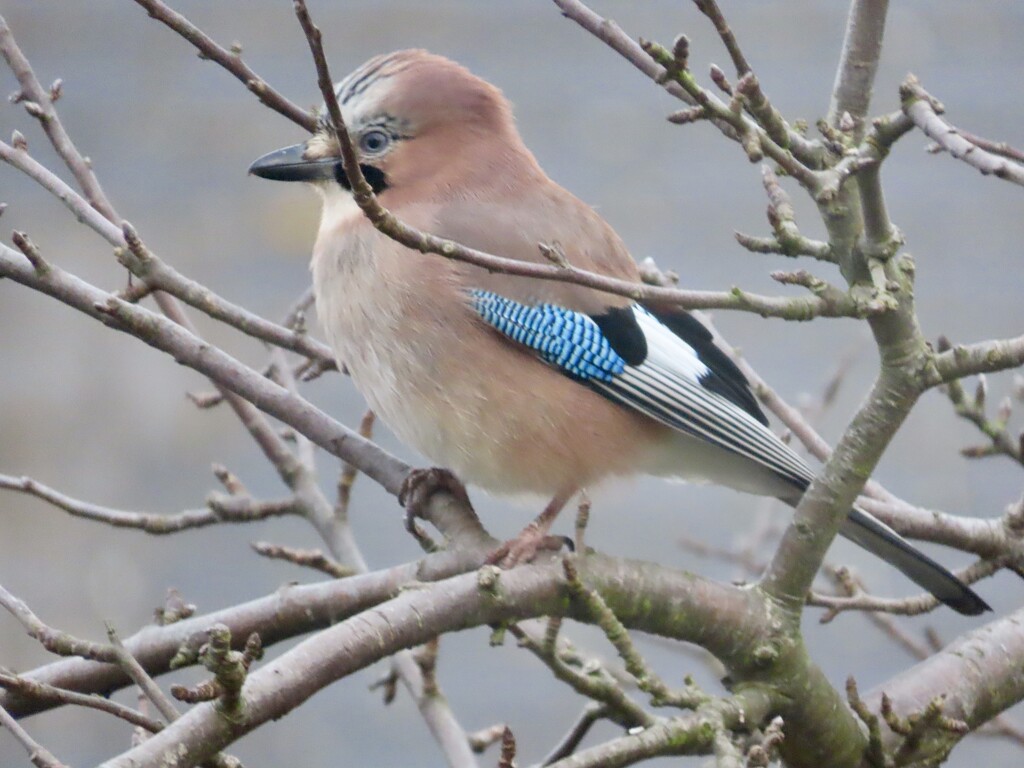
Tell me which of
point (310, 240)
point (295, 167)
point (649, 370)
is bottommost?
point (649, 370)

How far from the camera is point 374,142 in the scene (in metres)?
2.71

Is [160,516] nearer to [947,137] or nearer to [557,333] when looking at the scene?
[557,333]

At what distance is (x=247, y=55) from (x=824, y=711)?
124 inches

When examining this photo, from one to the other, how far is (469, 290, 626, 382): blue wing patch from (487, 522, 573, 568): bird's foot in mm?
314

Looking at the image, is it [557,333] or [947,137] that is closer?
[947,137]

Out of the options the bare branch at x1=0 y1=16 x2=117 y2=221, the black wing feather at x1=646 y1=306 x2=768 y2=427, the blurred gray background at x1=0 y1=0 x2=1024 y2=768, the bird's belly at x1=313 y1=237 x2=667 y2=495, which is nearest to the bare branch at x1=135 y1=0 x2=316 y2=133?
the bare branch at x1=0 y1=16 x2=117 y2=221

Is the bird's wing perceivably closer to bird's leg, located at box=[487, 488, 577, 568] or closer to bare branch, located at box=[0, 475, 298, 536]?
bird's leg, located at box=[487, 488, 577, 568]

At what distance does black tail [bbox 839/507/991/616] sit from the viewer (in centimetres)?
225

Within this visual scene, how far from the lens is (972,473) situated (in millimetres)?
4027

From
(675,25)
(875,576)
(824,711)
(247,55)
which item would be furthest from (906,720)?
(247,55)

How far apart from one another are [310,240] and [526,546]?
7.26ft

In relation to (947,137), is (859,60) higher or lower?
higher

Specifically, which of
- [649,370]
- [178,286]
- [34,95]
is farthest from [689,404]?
[34,95]

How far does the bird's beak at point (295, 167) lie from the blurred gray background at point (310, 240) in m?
1.40
